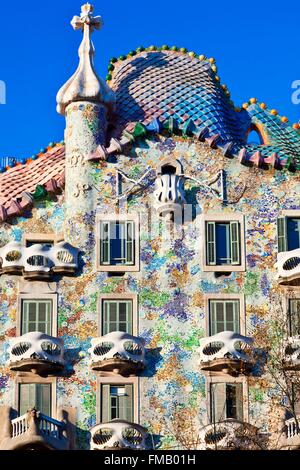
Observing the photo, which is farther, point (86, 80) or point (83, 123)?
point (86, 80)

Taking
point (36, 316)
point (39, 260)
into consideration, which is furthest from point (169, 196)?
point (36, 316)

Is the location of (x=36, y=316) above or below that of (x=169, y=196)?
below

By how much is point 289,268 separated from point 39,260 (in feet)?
23.5

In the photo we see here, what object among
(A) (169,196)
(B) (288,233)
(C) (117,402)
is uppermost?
(A) (169,196)

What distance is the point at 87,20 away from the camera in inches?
2243

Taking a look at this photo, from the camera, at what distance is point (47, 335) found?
53.1 meters

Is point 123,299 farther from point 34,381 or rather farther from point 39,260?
point 34,381

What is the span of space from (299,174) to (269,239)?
7.53 feet

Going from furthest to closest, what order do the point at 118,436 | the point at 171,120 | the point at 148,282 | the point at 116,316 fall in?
the point at 171,120
the point at 148,282
the point at 116,316
the point at 118,436

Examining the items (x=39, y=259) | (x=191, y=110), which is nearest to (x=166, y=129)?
(x=191, y=110)

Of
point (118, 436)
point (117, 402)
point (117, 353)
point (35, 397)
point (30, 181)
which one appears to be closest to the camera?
point (118, 436)

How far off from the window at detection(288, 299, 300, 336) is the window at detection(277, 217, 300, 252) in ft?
5.44

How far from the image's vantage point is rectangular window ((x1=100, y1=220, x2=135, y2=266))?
2148 inches

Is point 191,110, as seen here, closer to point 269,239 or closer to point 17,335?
point 269,239
